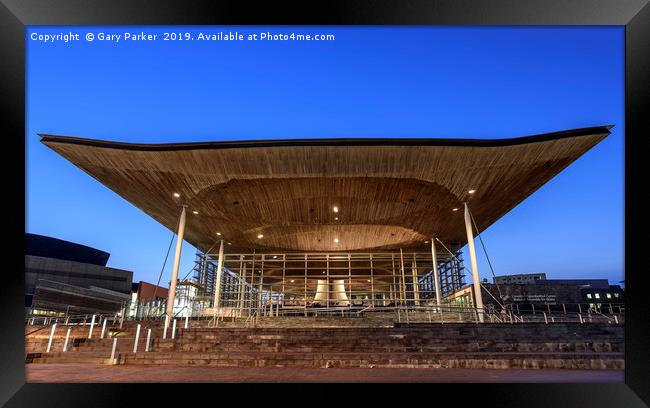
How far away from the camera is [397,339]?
11.0m

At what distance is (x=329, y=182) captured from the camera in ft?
57.2

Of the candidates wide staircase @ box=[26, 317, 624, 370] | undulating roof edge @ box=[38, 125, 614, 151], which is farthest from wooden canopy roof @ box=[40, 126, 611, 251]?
wide staircase @ box=[26, 317, 624, 370]

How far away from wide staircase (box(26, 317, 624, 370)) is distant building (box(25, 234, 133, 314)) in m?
34.5

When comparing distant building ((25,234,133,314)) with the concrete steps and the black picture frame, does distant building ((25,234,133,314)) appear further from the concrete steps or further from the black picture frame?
the black picture frame

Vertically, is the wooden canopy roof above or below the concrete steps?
above

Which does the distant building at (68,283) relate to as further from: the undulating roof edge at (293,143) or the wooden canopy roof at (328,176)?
the undulating roof edge at (293,143)

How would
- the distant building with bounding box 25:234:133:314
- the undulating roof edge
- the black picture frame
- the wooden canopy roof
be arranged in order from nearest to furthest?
the black picture frame → the undulating roof edge → the wooden canopy roof → the distant building with bounding box 25:234:133:314

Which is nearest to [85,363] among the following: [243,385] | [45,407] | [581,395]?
[45,407]

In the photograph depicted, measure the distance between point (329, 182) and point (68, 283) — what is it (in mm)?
50048

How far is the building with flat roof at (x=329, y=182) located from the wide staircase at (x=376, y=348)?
20.7ft

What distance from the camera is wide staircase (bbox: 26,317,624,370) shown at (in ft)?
28.7
